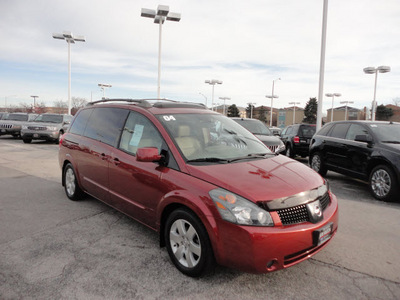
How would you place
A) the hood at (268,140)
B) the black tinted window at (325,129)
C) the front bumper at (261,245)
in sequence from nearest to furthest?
the front bumper at (261,245) < the black tinted window at (325,129) < the hood at (268,140)

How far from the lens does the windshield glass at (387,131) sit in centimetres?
625

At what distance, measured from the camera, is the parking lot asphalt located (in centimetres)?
265

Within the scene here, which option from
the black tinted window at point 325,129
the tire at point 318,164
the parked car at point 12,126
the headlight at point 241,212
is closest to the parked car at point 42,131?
the parked car at point 12,126

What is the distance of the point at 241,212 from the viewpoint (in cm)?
253

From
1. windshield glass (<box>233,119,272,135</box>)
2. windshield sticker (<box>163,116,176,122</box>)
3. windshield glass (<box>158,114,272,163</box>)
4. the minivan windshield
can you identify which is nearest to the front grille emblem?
windshield glass (<box>158,114,272,163</box>)

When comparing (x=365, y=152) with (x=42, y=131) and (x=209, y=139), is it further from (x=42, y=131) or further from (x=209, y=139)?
(x=42, y=131)

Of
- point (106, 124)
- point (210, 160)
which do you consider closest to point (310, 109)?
point (106, 124)

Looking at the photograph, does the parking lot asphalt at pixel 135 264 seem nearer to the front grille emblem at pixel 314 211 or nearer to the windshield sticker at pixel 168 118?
the front grille emblem at pixel 314 211

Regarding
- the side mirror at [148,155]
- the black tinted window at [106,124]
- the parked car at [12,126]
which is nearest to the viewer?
the side mirror at [148,155]

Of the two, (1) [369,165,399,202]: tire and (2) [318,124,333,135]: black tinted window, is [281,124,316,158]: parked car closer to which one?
(2) [318,124,333,135]: black tinted window

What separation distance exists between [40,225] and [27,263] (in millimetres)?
1135

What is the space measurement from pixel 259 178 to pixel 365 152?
4.62 meters

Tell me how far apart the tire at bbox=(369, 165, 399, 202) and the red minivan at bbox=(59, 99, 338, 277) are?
3.08 m

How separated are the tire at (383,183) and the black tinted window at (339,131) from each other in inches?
61.6
